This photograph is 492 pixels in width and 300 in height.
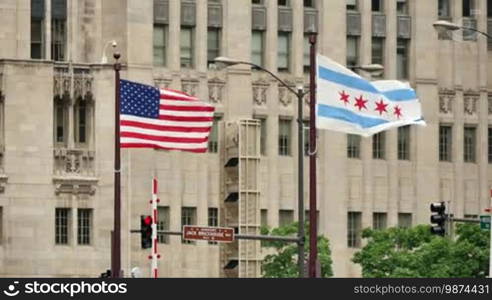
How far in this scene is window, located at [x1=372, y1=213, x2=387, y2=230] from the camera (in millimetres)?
124825

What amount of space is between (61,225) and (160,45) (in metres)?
9.46

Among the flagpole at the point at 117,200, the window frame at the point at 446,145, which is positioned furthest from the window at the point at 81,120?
the flagpole at the point at 117,200

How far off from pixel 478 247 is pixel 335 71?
Result: 35.5 meters

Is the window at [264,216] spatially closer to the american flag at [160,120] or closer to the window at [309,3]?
the window at [309,3]

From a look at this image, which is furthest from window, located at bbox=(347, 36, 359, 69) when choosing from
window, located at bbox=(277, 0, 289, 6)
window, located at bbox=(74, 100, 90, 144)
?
window, located at bbox=(74, 100, 90, 144)

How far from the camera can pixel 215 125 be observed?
120188 millimetres

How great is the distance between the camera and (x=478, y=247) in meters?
110

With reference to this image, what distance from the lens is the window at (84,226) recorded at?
4601 inches

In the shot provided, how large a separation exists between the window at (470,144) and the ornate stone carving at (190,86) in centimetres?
1632

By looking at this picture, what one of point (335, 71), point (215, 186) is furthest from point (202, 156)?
point (335, 71)

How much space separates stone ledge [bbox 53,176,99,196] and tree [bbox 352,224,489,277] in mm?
12564

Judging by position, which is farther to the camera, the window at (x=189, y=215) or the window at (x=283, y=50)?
the window at (x=283, y=50)

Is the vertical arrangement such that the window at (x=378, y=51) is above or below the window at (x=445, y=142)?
above

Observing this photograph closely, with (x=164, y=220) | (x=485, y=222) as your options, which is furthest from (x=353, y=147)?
(x=485, y=222)
